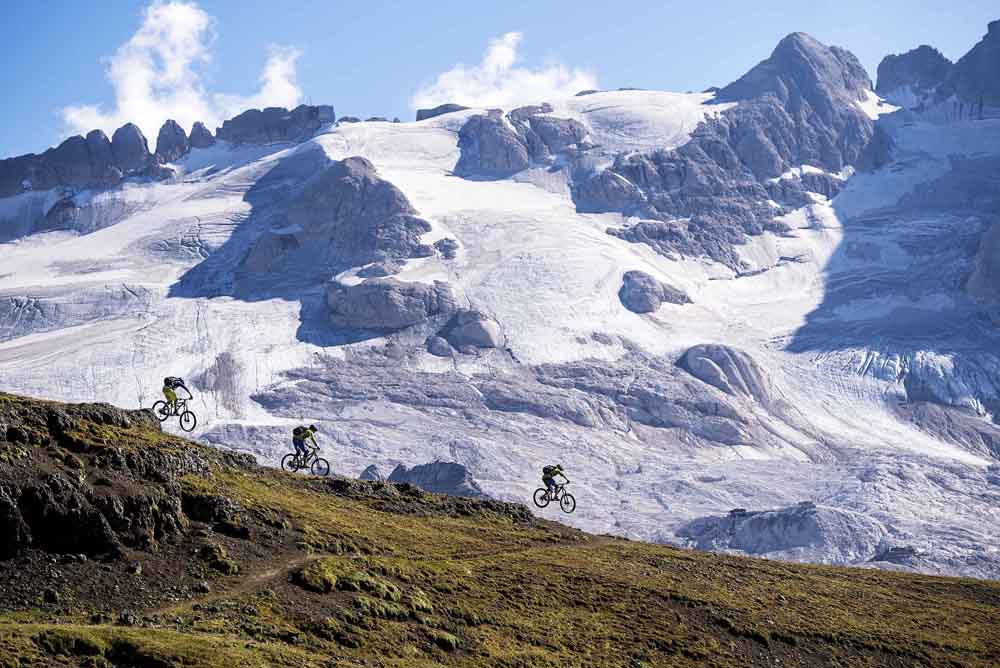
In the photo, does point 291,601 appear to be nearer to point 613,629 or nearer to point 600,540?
point 613,629

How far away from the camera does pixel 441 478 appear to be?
193 meters

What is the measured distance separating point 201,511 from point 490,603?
11.6 m

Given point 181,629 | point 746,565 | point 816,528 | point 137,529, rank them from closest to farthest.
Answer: point 181,629 → point 137,529 → point 746,565 → point 816,528

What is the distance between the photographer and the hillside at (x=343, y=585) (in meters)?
36.8

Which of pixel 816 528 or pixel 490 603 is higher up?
pixel 490 603

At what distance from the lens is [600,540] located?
6700cm

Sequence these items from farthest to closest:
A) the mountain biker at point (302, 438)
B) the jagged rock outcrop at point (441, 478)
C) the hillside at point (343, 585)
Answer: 1. the jagged rock outcrop at point (441, 478)
2. the mountain biker at point (302, 438)
3. the hillside at point (343, 585)

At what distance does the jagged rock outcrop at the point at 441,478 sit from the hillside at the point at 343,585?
122 metres

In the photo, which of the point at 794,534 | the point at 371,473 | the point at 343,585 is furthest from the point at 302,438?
the point at 371,473

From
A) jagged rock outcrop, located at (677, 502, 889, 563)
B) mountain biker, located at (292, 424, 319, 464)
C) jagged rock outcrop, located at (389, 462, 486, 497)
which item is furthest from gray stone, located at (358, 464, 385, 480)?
mountain biker, located at (292, 424, 319, 464)

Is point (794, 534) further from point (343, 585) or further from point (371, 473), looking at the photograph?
point (343, 585)

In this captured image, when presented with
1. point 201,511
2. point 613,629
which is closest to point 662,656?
point 613,629

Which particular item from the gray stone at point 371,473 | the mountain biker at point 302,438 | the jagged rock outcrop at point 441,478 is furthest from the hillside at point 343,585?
the gray stone at point 371,473

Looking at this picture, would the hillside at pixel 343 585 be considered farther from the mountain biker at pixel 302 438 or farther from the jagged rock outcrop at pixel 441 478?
the jagged rock outcrop at pixel 441 478
